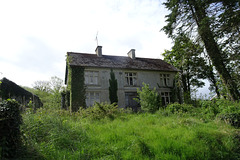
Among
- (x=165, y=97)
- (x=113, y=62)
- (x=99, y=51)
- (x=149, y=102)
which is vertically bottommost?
(x=149, y=102)

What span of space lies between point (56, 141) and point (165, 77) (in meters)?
18.5

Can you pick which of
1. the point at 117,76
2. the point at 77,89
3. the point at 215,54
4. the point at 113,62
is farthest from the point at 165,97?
the point at 215,54

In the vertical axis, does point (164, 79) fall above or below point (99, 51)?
below

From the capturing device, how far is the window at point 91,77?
55.6ft

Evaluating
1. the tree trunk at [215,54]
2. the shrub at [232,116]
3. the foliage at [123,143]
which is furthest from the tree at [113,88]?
the foliage at [123,143]

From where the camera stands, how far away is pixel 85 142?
14.9 feet

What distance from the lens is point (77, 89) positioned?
1591cm

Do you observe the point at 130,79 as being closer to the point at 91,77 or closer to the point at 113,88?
the point at 113,88

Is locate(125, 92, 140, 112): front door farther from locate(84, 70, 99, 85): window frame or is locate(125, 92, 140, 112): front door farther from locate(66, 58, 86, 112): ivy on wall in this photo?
locate(66, 58, 86, 112): ivy on wall

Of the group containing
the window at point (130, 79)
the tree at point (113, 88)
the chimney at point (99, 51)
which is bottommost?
the tree at point (113, 88)

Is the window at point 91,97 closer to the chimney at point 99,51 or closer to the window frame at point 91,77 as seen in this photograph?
the window frame at point 91,77

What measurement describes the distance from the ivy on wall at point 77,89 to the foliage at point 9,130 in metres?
11.7

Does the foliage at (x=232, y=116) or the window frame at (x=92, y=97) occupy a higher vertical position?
the window frame at (x=92, y=97)

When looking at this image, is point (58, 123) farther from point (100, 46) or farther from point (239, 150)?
point (100, 46)
